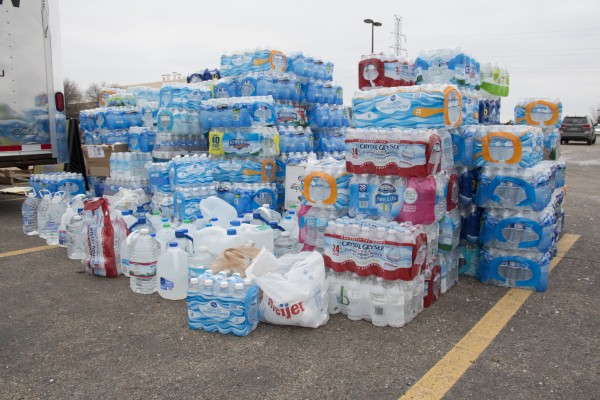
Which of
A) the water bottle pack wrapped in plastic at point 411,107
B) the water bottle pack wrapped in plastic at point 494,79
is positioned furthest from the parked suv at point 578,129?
the water bottle pack wrapped in plastic at point 411,107

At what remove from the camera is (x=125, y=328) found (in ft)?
14.5

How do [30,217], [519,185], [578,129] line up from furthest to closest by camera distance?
[578,129] → [30,217] → [519,185]

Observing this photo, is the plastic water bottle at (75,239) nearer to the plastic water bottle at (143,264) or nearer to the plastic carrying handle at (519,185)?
the plastic water bottle at (143,264)

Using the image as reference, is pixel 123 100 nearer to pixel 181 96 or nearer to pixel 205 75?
pixel 205 75

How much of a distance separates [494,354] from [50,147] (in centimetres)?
861

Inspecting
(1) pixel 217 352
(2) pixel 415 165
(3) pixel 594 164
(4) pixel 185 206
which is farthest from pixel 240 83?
(3) pixel 594 164

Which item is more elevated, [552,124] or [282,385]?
[552,124]

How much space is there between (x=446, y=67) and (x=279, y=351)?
13.4 feet

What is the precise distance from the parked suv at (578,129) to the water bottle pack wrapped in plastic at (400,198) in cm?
2884

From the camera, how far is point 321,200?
5156mm

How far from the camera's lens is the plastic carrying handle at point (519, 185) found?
528 cm

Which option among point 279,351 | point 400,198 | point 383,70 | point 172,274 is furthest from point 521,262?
point 172,274

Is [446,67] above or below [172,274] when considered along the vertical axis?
above

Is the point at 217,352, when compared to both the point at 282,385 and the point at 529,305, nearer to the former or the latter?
the point at 282,385
